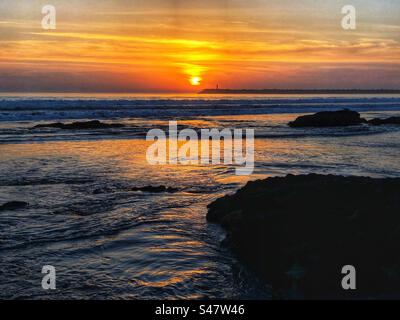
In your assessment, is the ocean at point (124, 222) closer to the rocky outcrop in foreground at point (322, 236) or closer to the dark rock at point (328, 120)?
the rocky outcrop in foreground at point (322, 236)

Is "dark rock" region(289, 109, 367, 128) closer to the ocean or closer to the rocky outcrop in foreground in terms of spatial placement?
the ocean

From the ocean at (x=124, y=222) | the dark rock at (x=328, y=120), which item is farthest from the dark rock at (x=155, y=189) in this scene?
the dark rock at (x=328, y=120)

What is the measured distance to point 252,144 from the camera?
77.0ft

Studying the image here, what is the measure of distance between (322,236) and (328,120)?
32308mm

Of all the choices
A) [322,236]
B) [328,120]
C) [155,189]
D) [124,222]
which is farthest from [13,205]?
[328,120]

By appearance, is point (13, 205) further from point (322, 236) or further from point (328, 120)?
point (328, 120)

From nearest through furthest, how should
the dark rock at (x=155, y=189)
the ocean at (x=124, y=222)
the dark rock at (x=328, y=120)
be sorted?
the ocean at (x=124, y=222) → the dark rock at (x=155, y=189) → the dark rock at (x=328, y=120)

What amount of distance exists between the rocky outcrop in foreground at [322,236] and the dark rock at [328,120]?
91.7 feet

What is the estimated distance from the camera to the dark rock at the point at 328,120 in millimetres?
36450

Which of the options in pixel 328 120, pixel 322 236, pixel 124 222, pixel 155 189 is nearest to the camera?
pixel 322 236

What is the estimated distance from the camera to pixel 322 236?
6770 mm
